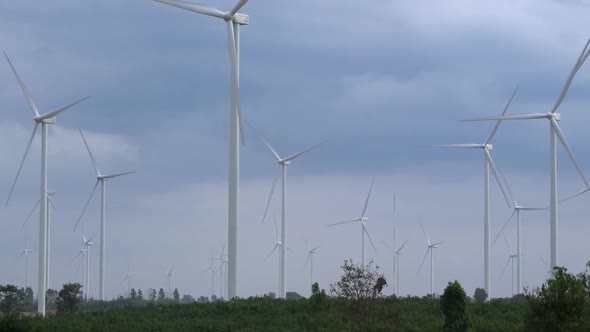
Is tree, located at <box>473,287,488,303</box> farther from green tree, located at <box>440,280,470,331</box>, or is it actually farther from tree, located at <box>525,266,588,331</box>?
tree, located at <box>525,266,588,331</box>

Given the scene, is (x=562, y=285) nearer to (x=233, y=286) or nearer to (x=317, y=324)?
(x=317, y=324)

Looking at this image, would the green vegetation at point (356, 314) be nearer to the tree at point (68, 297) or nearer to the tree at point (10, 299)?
the tree at point (68, 297)

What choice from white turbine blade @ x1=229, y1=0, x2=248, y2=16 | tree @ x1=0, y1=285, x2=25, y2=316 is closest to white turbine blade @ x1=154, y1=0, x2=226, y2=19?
white turbine blade @ x1=229, y1=0, x2=248, y2=16

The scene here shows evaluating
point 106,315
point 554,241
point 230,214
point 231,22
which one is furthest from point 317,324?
point 554,241

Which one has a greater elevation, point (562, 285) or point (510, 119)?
point (510, 119)

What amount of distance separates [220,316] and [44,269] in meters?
25.3

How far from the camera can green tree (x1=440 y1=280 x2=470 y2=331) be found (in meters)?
45.0

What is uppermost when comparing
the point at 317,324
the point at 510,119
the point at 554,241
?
the point at 510,119

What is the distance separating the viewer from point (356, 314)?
4588cm

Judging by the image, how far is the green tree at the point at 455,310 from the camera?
148 ft

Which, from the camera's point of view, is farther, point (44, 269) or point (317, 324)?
point (44, 269)

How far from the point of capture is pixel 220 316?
5344 centimetres

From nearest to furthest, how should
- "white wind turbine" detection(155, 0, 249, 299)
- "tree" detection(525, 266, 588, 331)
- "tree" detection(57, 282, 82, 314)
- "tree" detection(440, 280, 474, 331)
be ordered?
"tree" detection(525, 266, 588, 331) → "tree" detection(440, 280, 474, 331) → "white wind turbine" detection(155, 0, 249, 299) → "tree" detection(57, 282, 82, 314)

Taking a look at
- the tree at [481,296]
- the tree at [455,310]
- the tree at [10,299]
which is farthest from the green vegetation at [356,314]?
the tree at [10,299]
